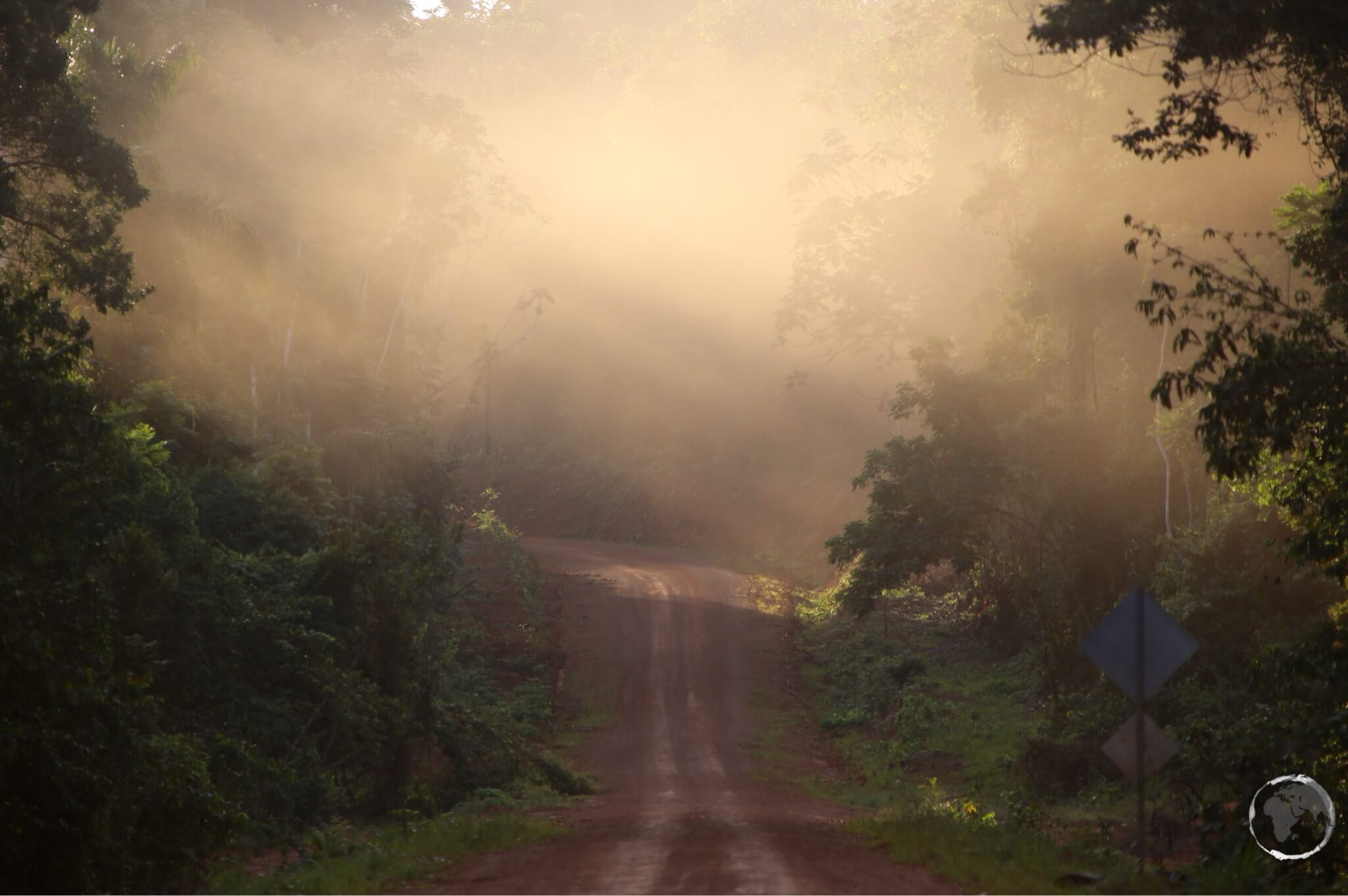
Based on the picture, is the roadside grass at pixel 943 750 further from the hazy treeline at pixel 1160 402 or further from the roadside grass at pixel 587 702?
the roadside grass at pixel 587 702

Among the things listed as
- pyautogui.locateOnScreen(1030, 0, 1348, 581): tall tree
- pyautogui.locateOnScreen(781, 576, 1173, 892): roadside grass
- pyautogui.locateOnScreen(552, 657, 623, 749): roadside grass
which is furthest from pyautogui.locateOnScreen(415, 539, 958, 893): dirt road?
pyautogui.locateOnScreen(1030, 0, 1348, 581): tall tree

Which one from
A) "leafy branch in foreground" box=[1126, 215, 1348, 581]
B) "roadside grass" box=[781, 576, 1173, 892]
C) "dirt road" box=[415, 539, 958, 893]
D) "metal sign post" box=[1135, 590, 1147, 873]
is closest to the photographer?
"metal sign post" box=[1135, 590, 1147, 873]

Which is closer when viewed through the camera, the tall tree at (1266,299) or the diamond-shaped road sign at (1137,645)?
the diamond-shaped road sign at (1137,645)

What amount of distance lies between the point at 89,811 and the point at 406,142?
3064cm

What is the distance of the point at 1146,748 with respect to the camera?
987 centimetres

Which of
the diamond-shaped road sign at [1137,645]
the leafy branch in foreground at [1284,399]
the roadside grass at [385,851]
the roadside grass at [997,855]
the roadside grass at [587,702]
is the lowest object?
the roadside grass at [385,851]

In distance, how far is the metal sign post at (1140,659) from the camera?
384 inches

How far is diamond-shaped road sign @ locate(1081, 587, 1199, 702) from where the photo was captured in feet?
32.0

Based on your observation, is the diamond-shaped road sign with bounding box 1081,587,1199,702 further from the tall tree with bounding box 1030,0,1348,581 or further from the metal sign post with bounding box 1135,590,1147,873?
the tall tree with bounding box 1030,0,1348,581

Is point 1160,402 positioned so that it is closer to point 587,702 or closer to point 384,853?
point 384,853

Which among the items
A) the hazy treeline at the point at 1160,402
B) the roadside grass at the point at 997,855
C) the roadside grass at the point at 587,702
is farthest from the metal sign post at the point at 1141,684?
the roadside grass at the point at 587,702

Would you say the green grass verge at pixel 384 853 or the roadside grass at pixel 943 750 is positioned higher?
the roadside grass at pixel 943 750

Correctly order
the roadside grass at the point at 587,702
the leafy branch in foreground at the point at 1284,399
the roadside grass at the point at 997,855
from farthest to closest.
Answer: the roadside grass at the point at 587,702
the leafy branch in foreground at the point at 1284,399
the roadside grass at the point at 997,855

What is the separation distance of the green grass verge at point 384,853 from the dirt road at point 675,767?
465 mm
